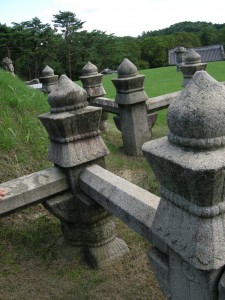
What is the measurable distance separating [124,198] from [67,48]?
26.7 m

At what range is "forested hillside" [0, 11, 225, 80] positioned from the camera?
24141 mm

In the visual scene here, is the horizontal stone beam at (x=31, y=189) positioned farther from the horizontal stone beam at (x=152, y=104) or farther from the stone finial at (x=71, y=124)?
the horizontal stone beam at (x=152, y=104)

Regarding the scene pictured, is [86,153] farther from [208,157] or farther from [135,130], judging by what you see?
[135,130]

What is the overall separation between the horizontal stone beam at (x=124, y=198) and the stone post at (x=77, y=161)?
14 centimetres

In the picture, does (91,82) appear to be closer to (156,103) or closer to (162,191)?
(156,103)

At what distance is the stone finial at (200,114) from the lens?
1189 millimetres

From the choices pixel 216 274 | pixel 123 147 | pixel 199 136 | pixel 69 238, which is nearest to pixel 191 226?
pixel 216 274

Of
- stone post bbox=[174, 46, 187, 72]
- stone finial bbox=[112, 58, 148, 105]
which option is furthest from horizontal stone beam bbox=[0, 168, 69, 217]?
stone post bbox=[174, 46, 187, 72]

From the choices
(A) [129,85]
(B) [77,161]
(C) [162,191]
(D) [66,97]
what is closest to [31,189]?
(B) [77,161]

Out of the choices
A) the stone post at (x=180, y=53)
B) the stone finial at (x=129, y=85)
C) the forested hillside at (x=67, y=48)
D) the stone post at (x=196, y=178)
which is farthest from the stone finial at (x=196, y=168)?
the forested hillside at (x=67, y=48)

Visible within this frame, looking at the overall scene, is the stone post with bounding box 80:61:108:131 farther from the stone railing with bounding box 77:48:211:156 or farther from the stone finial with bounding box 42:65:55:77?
the stone finial with bounding box 42:65:55:77

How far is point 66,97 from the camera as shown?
2.64 metres

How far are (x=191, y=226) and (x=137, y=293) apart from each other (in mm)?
1551

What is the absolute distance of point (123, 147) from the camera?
6.18 metres
